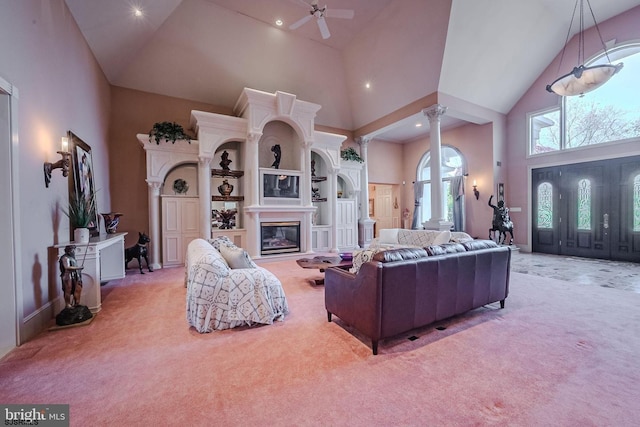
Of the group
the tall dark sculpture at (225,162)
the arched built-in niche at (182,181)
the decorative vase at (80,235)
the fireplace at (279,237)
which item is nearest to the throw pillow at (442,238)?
the fireplace at (279,237)

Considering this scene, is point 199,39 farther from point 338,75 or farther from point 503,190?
point 503,190

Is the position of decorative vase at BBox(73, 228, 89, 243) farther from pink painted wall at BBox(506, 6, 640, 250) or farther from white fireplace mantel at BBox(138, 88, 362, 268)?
pink painted wall at BBox(506, 6, 640, 250)

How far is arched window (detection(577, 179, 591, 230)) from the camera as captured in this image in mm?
6574

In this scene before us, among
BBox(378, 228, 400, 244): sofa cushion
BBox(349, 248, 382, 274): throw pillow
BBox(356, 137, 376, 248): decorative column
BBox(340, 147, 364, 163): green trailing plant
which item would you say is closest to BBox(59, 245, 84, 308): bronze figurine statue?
BBox(349, 248, 382, 274): throw pillow

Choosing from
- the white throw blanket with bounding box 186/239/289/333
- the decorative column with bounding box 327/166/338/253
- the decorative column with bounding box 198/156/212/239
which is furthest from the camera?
the decorative column with bounding box 327/166/338/253

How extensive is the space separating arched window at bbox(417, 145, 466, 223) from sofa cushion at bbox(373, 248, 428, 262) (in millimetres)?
6760

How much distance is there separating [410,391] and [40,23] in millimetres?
5244

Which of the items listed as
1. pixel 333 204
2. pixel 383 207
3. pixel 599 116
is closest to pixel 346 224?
pixel 333 204

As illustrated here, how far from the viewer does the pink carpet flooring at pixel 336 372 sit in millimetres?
1558

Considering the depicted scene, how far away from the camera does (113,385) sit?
72.1 inches

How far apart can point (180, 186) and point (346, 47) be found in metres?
5.77

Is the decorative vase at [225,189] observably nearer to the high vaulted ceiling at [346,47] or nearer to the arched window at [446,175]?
the high vaulted ceiling at [346,47]

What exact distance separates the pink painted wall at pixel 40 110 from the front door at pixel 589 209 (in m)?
10.4

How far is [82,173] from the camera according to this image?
13.3ft
